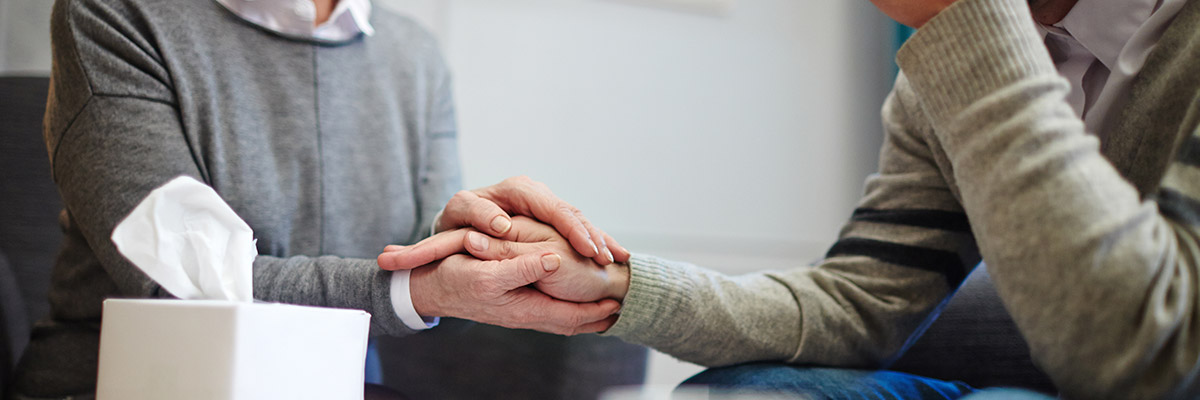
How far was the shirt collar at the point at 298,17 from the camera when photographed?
0.93m

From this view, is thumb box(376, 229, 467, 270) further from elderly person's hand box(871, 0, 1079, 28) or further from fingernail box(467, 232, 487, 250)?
elderly person's hand box(871, 0, 1079, 28)

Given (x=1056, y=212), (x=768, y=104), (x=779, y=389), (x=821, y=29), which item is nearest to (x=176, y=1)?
(x=779, y=389)

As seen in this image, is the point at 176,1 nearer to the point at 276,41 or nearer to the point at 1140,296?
the point at 276,41

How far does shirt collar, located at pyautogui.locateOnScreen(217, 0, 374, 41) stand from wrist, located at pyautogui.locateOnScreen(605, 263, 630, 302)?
56 centimetres

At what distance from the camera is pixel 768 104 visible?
2119 millimetres

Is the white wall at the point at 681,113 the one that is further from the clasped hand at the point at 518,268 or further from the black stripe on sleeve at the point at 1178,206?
the black stripe on sleeve at the point at 1178,206

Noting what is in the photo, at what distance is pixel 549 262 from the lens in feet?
2.24

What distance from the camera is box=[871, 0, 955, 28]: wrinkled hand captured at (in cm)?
60

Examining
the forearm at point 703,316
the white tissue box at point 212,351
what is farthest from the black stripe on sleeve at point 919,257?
the white tissue box at point 212,351

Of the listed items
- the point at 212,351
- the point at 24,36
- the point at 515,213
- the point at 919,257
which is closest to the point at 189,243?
the point at 212,351

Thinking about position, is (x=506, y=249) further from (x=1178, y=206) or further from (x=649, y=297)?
(x=1178, y=206)

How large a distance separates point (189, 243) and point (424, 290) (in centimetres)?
23

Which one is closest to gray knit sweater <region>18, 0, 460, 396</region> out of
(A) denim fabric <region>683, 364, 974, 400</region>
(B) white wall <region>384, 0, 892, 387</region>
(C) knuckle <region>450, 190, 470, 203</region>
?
(C) knuckle <region>450, 190, 470, 203</region>

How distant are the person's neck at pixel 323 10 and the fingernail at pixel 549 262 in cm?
56
